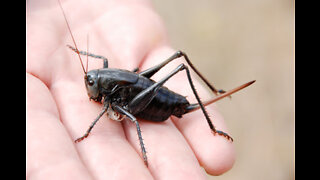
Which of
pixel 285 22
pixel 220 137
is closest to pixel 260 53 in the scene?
pixel 285 22

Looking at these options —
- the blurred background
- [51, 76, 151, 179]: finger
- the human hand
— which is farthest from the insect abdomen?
the blurred background

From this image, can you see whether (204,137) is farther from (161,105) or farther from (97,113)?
(97,113)

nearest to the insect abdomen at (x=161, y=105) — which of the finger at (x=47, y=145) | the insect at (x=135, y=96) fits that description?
the insect at (x=135, y=96)

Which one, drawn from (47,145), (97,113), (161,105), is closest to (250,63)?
(161,105)

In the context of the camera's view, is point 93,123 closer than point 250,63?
Yes

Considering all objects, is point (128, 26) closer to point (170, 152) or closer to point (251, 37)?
point (170, 152)
